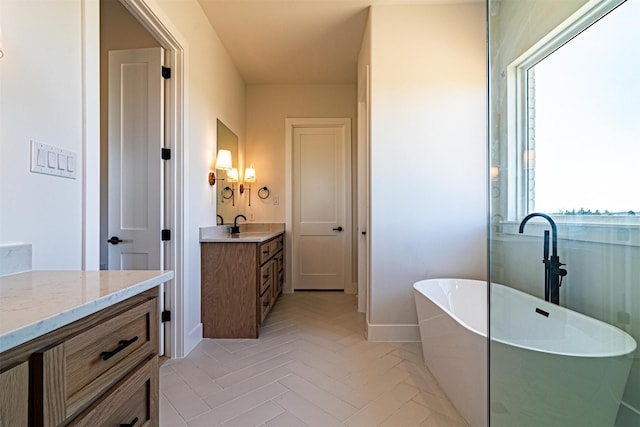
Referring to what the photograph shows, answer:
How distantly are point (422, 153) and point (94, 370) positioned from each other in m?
2.50

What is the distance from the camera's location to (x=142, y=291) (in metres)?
0.84

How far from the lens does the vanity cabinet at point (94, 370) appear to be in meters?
0.54

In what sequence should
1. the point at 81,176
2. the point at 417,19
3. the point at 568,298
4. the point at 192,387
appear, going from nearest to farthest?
the point at 81,176, the point at 568,298, the point at 192,387, the point at 417,19

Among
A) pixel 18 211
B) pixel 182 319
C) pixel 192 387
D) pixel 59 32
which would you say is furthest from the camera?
pixel 182 319

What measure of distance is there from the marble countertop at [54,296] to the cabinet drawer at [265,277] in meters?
1.79

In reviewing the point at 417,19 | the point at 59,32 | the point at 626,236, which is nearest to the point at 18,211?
the point at 59,32

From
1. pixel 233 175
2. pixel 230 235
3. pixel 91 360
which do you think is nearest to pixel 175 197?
pixel 230 235

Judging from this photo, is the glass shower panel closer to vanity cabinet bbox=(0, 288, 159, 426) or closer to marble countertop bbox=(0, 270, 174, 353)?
vanity cabinet bbox=(0, 288, 159, 426)

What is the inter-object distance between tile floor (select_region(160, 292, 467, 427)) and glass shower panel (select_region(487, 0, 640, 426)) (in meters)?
0.51

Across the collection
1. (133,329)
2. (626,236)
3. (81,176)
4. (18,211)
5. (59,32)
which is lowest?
(133,329)

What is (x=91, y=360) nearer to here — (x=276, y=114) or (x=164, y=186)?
(x=164, y=186)

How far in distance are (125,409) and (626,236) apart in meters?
2.08

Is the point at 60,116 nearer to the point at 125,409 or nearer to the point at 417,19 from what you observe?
the point at 125,409

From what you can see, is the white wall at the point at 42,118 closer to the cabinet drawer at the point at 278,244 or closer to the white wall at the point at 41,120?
the white wall at the point at 41,120
